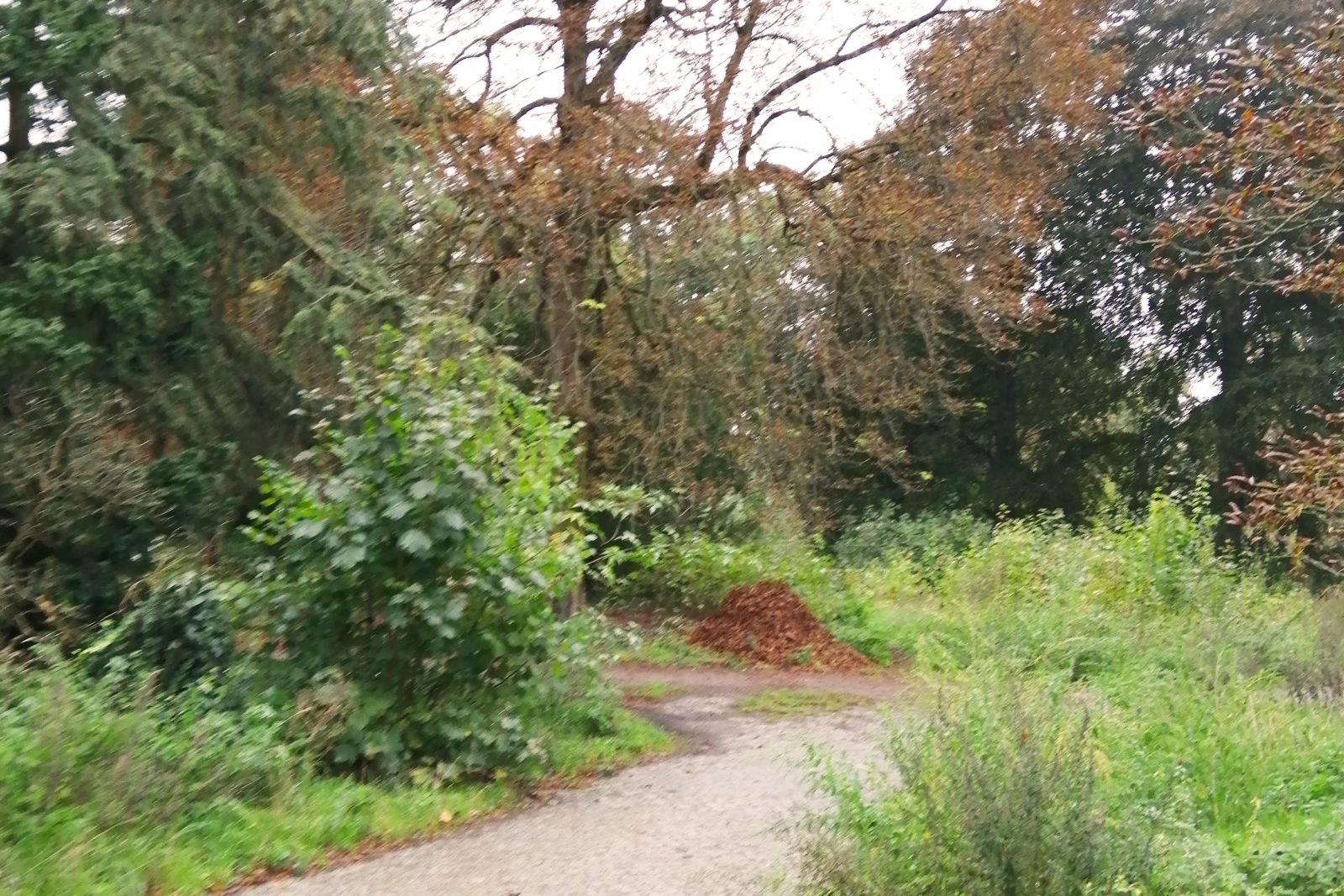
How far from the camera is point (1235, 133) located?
20.2 ft

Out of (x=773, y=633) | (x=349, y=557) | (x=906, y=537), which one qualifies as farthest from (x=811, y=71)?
(x=906, y=537)

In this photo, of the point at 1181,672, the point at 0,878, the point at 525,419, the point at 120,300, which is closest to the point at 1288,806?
the point at 1181,672

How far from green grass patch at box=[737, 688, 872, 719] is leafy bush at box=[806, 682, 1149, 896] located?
5.83m

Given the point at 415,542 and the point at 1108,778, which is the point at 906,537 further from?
the point at 1108,778

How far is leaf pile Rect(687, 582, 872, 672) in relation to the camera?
14272mm

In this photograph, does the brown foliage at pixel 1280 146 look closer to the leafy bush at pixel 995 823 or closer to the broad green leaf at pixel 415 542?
the leafy bush at pixel 995 823

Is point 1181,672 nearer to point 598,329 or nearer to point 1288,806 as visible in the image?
point 1288,806

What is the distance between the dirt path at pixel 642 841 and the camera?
5668mm

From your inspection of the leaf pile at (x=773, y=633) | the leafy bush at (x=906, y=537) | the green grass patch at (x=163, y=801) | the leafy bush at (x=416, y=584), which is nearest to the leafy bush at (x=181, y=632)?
the leafy bush at (x=416, y=584)

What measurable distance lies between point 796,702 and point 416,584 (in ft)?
17.8

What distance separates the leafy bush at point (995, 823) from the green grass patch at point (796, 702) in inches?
230

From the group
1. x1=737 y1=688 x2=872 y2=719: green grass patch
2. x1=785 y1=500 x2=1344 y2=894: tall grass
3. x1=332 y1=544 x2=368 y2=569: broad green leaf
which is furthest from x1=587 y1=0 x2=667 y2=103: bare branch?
x1=332 y1=544 x2=368 y2=569: broad green leaf

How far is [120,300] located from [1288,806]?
9.93m

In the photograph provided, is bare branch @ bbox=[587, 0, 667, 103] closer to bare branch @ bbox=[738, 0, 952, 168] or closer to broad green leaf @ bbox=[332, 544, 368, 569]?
bare branch @ bbox=[738, 0, 952, 168]
